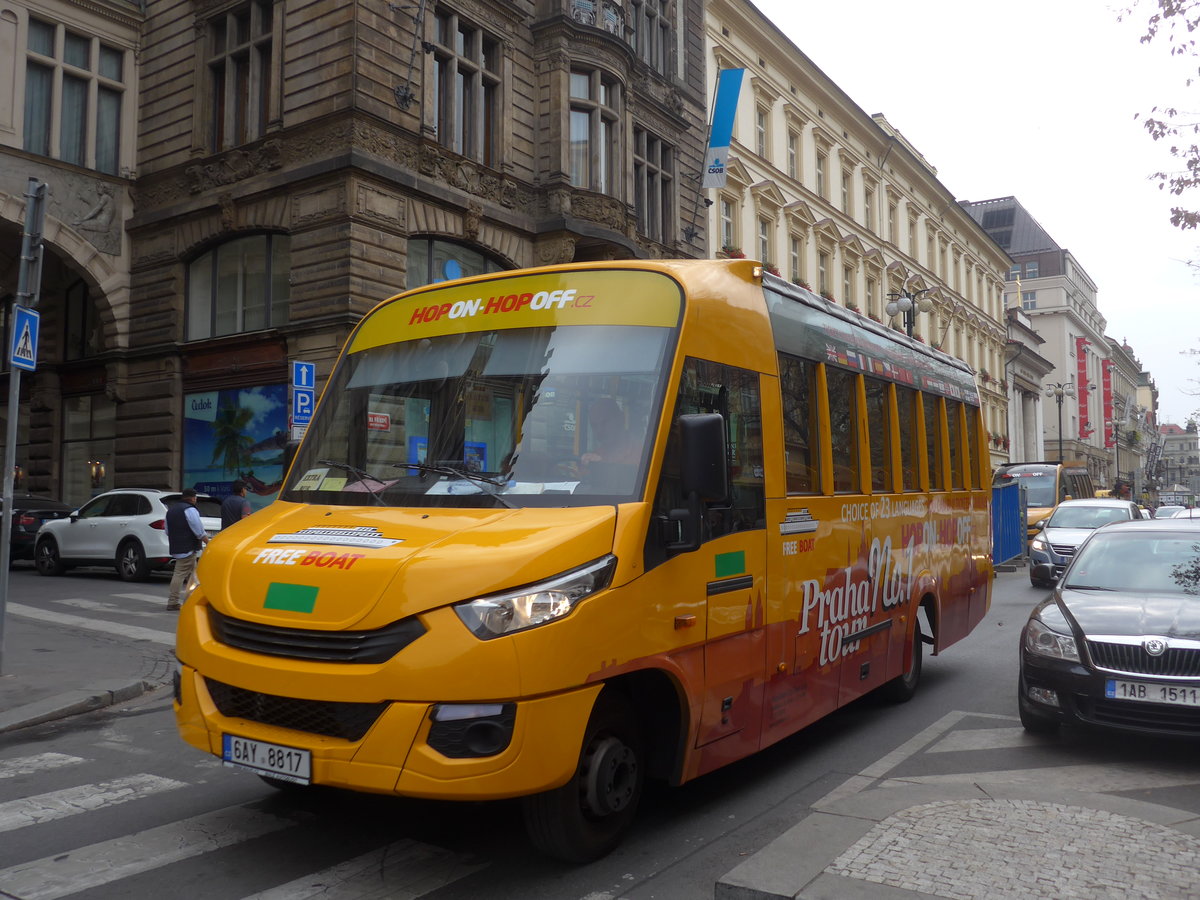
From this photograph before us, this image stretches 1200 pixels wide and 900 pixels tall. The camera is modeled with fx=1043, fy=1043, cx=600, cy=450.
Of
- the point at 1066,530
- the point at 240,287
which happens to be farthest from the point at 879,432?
the point at 240,287

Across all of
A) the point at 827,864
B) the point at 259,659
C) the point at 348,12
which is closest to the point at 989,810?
the point at 827,864

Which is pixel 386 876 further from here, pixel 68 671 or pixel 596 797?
pixel 68 671

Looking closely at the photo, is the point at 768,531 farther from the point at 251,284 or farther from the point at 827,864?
the point at 251,284

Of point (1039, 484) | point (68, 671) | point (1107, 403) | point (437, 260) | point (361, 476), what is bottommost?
point (68, 671)

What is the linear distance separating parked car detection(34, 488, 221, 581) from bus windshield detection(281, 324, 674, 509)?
12.2 meters

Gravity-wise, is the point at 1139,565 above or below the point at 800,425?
below

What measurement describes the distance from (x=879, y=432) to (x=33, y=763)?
6.15 m

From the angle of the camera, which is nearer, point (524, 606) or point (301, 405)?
point (524, 606)

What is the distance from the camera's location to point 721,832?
5.01 meters

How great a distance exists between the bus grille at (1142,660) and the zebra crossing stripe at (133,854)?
4.90 metres

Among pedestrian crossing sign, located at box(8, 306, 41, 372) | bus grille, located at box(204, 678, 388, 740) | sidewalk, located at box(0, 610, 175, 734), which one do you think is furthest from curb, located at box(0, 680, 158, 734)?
bus grille, located at box(204, 678, 388, 740)

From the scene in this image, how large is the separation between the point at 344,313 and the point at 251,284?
3.78 metres

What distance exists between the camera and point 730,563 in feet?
17.4

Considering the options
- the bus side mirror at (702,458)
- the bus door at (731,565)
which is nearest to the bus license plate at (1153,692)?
the bus door at (731,565)
